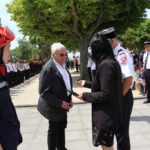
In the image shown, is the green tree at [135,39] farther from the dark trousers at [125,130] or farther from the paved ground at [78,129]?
the dark trousers at [125,130]

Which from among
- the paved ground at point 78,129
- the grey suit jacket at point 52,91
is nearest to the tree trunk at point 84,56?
the paved ground at point 78,129

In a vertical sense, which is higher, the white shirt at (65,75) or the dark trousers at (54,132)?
the white shirt at (65,75)

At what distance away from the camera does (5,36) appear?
421cm

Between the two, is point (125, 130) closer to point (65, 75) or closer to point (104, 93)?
point (104, 93)

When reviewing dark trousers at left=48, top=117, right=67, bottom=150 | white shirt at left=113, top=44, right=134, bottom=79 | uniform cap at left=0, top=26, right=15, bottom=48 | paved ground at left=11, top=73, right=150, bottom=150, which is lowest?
paved ground at left=11, top=73, right=150, bottom=150

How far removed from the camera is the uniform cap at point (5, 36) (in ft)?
13.7

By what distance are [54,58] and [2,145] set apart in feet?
7.50

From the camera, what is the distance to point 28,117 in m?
11.5

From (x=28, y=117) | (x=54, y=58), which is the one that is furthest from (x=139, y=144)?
(x=28, y=117)

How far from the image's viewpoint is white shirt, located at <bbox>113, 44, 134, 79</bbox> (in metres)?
5.54

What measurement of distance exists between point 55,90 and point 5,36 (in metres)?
2.16

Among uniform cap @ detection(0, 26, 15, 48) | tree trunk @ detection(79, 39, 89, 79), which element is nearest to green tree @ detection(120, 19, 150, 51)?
tree trunk @ detection(79, 39, 89, 79)

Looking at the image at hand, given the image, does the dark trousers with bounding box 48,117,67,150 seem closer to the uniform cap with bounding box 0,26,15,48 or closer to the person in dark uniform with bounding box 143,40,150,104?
the uniform cap with bounding box 0,26,15,48

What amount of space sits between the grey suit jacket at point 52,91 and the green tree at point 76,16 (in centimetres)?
1611
